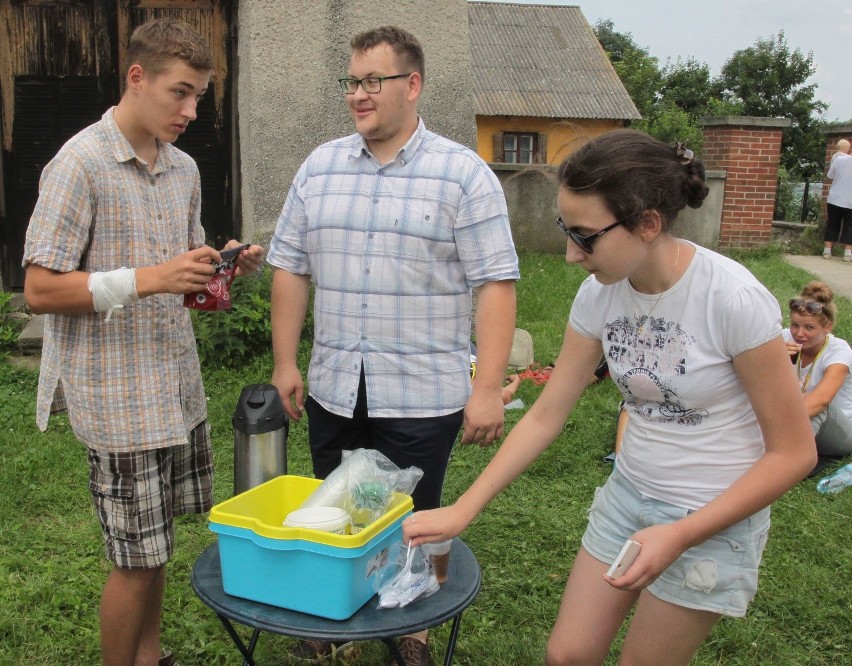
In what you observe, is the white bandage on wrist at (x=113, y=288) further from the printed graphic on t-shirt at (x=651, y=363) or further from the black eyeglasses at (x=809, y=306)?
the black eyeglasses at (x=809, y=306)

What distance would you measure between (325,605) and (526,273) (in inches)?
302

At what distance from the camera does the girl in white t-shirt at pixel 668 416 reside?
1980mm

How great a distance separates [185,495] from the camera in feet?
9.69

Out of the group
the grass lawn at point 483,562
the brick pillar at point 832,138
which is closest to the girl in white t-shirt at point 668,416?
the grass lawn at point 483,562

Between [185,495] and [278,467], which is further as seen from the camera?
[185,495]

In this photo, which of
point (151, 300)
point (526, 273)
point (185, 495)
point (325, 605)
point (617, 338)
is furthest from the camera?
point (526, 273)

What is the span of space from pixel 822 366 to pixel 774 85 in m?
35.5

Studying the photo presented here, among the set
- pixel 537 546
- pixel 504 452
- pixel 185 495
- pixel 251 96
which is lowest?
pixel 537 546

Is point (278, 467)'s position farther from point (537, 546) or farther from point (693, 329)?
point (537, 546)

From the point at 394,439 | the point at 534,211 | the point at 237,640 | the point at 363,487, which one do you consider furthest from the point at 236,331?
the point at 534,211

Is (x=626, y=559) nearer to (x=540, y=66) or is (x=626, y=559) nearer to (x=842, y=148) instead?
(x=842, y=148)

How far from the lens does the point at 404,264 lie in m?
2.91

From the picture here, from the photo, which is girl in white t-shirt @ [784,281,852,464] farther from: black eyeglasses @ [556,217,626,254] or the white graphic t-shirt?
black eyeglasses @ [556,217,626,254]

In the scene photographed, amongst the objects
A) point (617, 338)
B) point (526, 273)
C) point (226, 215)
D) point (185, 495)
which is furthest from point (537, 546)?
point (526, 273)
